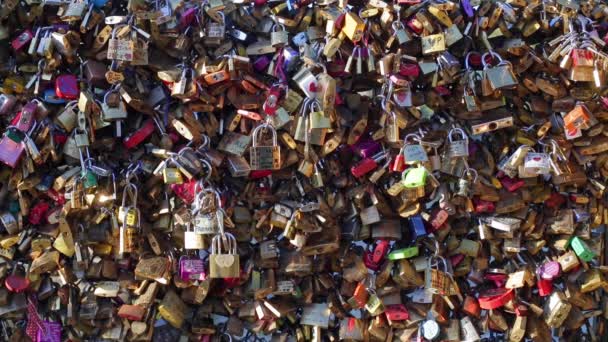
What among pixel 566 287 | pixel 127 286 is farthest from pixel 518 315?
pixel 127 286

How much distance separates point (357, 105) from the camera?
3.55 m

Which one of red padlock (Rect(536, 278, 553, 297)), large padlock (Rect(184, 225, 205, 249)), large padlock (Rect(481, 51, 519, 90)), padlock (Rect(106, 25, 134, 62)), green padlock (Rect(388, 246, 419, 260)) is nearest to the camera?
padlock (Rect(106, 25, 134, 62))

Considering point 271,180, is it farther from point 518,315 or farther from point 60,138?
point 518,315

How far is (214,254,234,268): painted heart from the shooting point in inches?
131

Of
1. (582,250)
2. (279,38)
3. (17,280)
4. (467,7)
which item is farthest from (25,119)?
(582,250)

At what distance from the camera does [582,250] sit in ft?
12.1

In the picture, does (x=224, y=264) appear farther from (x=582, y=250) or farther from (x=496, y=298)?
(x=582, y=250)

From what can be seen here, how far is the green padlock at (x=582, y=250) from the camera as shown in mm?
3701

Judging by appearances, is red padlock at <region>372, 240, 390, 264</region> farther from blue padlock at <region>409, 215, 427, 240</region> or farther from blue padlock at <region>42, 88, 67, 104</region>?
blue padlock at <region>42, 88, 67, 104</region>

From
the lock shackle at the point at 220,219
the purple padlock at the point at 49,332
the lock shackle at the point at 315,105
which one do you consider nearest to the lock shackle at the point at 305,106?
the lock shackle at the point at 315,105

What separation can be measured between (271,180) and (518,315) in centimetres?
136

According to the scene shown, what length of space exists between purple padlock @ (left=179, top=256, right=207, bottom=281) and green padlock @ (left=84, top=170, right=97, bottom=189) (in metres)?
0.52

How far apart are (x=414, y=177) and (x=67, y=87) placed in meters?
1.59

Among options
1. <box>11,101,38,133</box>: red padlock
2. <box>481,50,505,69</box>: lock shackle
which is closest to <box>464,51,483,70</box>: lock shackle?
<box>481,50,505,69</box>: lock shackle
